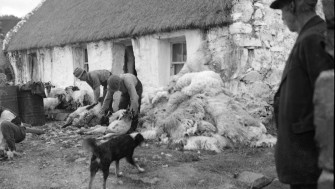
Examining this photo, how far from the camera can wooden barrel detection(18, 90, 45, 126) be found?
1073 cm

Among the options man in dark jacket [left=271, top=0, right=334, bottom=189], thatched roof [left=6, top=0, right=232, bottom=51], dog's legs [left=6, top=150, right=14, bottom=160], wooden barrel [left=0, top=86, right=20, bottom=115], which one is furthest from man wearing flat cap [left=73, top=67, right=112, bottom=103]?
man in dark jacket [left=271, top=0, right=334, bottom=189]

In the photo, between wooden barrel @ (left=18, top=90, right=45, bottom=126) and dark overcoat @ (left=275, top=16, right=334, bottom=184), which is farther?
wooden barrel @ (left=18, top=90, right=45, bottom=126)

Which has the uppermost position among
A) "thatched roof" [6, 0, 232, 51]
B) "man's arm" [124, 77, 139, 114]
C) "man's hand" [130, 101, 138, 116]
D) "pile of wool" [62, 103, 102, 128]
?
"thatched roof" [6, 0, 232, 51]

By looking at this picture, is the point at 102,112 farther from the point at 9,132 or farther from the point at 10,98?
the point at 10,98

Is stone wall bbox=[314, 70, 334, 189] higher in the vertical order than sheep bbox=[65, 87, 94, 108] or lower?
higher

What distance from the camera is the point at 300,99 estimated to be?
227cm

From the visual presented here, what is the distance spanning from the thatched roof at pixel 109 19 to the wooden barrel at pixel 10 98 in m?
3.37

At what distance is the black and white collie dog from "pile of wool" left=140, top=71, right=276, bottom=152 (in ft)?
6.26

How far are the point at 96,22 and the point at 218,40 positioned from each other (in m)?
6.26

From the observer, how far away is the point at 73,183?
5113 millimetres

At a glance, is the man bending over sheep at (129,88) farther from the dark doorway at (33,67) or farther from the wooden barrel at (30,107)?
the dark doorway at (33,67)

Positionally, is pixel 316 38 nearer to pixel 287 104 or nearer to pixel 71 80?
pixel 287 104

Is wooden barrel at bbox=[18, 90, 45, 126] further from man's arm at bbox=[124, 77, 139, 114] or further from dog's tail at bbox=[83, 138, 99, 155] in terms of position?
dog's tail at bbox=[83, 138, 99, 155]

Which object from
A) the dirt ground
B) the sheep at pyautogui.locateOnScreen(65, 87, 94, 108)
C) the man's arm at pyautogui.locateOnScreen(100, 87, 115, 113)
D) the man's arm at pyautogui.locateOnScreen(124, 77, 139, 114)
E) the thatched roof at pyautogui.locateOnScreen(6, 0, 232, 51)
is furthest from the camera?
the sheep at pyautogui.locateOnScreen(65, 87, 94, 108)
